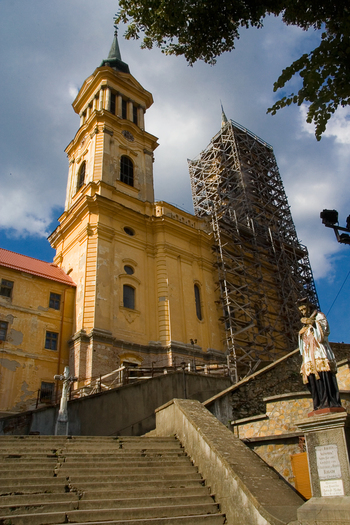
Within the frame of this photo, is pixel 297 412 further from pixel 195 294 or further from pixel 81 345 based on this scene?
pixel 195 294

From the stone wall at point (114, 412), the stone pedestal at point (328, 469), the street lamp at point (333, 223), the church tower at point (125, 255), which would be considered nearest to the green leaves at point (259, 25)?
the street lamp at point (333, 223)

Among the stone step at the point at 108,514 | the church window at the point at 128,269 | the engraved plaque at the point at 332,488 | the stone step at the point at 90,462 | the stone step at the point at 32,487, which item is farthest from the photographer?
the church window at the point at 128,269

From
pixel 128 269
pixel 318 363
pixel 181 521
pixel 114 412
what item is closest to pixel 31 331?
pixel 128 269

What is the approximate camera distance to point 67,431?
15523mm

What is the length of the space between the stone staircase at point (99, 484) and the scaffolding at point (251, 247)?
1449 centimetres

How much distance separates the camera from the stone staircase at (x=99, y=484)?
633cm

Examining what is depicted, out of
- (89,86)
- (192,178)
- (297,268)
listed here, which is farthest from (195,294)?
(89,86)

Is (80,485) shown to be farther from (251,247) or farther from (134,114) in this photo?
(134,114)

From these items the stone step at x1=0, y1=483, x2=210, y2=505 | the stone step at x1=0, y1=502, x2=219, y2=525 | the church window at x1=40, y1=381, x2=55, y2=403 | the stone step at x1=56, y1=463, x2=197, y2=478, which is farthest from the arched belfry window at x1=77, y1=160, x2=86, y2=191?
the stone step at x1=0, y1=502, x2=219, y2=525

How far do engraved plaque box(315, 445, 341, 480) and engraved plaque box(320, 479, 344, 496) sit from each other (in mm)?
70

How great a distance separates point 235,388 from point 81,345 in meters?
10.6

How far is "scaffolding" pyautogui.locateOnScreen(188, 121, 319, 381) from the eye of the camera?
1121 inches

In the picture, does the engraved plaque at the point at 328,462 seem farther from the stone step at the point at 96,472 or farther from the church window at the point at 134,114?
the church window at the point at 134,114

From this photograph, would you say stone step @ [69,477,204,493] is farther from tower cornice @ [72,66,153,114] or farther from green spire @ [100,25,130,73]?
green spire @ [100,25,130,73]
